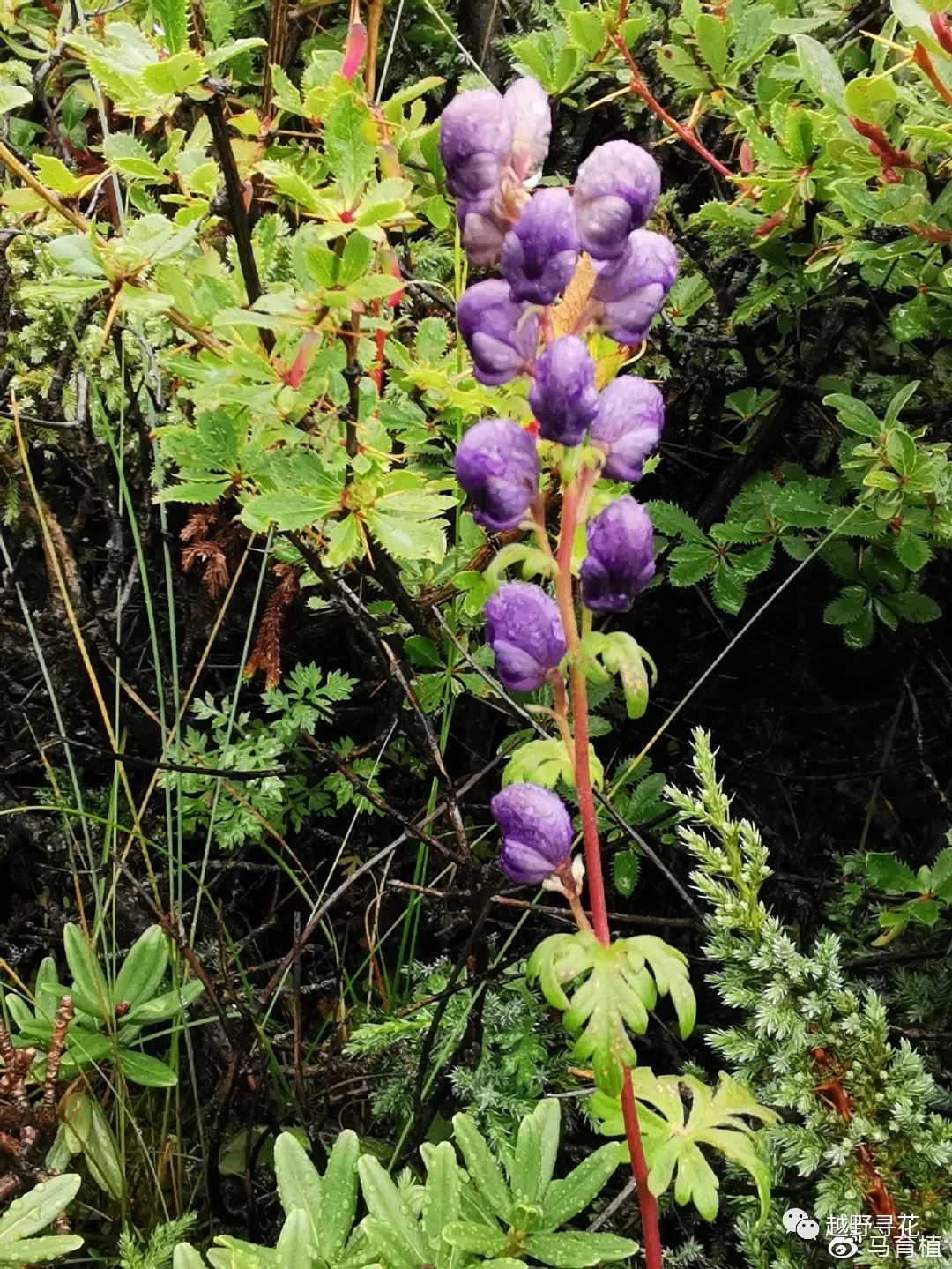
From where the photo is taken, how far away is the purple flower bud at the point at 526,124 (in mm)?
746

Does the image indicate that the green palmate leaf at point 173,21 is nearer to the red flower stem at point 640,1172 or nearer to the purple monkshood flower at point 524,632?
the purple monkshood flower at point 524,632

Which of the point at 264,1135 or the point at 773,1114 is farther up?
the point at 773,1114

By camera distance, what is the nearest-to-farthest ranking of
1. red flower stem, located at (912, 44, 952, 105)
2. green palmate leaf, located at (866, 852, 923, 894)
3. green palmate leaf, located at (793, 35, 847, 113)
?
red flower stem, located at (912, 44, 952, 105), green palmate leaf, located at (793, 35, 847, 113), green palmate leaf, located at (866, 852, 923, 894)

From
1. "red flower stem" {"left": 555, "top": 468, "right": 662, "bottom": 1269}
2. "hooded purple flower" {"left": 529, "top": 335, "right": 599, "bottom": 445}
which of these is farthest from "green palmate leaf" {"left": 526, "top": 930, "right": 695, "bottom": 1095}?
"hooded purple flower" {"left": 529, "top": 335, "right": 599, "bottom": 445}

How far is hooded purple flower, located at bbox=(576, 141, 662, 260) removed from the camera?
0.70 metres

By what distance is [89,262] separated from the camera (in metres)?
0.85

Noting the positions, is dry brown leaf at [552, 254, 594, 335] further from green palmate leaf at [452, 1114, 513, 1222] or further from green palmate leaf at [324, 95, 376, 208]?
green palmate leaf at [452, 1114, 513, 1222]

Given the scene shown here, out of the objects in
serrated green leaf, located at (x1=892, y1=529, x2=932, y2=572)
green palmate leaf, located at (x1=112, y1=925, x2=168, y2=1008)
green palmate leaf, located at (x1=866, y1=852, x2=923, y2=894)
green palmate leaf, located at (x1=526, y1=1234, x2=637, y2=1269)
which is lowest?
green palmate leaf, located at (x1=112, y1=925, x2=168, y2=1008)

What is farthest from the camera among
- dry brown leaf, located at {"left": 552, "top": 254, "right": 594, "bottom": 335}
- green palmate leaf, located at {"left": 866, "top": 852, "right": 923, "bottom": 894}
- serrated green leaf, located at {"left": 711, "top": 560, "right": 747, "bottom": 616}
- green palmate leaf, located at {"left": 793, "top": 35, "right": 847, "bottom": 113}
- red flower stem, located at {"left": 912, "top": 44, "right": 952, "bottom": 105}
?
serrated green leaf, located at {"left": 711, "top": 560, "right": 747, "bottom": 616}

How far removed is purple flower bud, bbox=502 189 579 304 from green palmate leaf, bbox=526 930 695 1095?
467 millimetres

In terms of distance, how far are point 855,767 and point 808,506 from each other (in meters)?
0.45

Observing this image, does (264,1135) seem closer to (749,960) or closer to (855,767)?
(749,960)

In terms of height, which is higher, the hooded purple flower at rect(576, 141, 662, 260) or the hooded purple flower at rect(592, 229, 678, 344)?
the hooded purple flower at rect(576, 141, 662, 260)

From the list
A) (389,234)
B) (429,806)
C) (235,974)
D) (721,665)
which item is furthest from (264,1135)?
(389,234)
